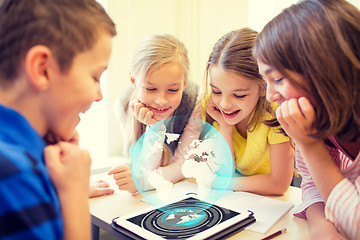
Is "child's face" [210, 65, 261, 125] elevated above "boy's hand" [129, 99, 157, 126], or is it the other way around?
"child's face" [210, 65, 261, 125]

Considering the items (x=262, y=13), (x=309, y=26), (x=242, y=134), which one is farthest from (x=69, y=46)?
(x=262, y=13)

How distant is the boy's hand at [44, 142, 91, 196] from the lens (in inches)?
23.3

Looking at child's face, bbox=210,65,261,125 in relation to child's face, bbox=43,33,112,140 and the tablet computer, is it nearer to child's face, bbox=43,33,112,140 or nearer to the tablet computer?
the tablet computer

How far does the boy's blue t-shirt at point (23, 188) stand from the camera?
49 cm

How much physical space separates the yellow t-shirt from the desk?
0.56 ft

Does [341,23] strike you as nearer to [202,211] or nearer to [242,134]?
[202,211]

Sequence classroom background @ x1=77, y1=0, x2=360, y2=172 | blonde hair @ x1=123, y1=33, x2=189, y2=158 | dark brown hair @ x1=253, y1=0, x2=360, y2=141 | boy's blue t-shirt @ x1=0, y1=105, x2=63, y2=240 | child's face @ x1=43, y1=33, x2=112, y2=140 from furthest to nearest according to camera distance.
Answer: classroom background @ x1=77, y1=0, x2=360, y2=172, blonde hair @ x1=123, y1=33, x2=189, y2=158, dark brown hair @ x1=253, y1=0, x2=360, y2=141, child's face @ x1=43, y1=33, x2=112, y2=140, boy's blue t-shirt @ x1=0, y1=105, x2=63, y2=240

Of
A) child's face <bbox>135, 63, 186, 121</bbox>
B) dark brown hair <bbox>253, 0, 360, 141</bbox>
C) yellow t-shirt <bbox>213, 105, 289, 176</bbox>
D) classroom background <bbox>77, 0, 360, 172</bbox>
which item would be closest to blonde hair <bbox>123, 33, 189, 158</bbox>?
child's face <bbox>135, 63, 186, 121</bbox>

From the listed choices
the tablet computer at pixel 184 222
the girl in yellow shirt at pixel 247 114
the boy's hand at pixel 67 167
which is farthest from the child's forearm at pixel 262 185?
the boy's hand at pixel 67 167

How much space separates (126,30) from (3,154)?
2343 mm

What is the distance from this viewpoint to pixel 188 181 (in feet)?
3.46

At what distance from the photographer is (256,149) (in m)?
1.34

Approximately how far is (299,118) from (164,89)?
0.56 m

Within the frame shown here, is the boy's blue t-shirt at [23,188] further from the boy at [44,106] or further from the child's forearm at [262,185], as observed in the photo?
the child's forearm at [262,185]
